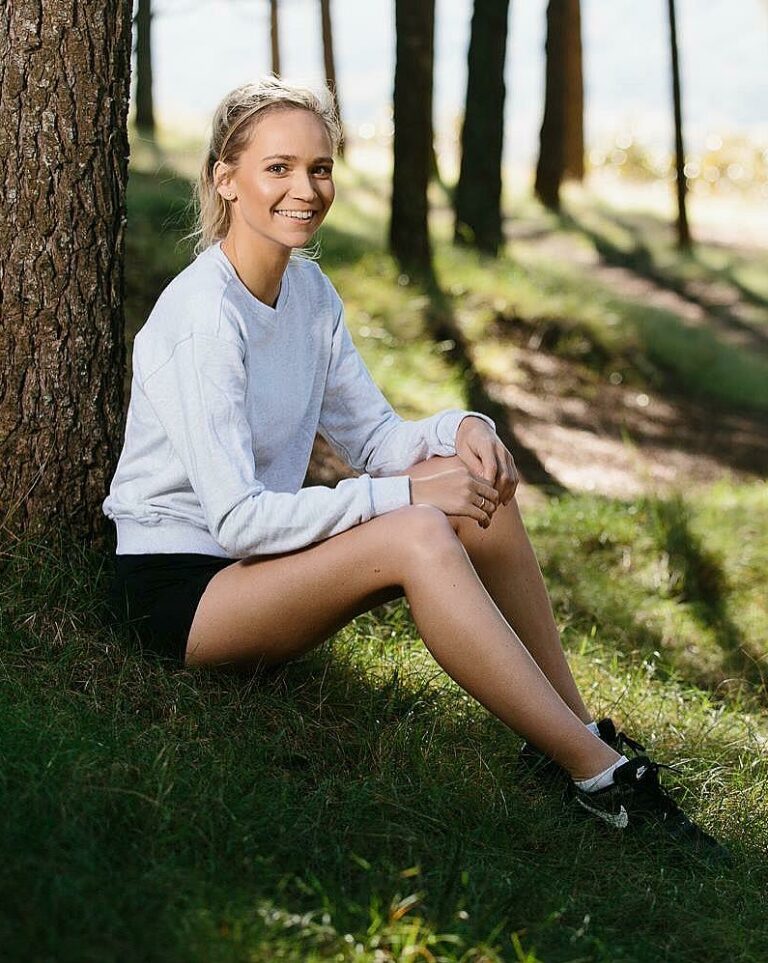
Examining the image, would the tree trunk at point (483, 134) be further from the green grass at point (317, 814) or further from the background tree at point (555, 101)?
the green grass at point (317, 814)

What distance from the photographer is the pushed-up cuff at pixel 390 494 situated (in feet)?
9.48

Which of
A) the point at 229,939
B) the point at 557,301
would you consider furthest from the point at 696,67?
the point at 229,939

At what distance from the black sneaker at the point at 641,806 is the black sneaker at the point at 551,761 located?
0.26ft

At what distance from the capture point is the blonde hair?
3092 mm

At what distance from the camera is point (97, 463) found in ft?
11.7

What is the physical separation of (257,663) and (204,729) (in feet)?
0.82

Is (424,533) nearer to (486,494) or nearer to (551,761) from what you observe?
(486,494)

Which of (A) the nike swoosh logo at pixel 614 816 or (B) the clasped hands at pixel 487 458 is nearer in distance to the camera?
(A) the nike swoosh logo at pixel 614 816

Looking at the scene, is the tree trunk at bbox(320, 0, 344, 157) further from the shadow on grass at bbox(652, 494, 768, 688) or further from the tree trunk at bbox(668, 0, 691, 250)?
the shadow on grass at bbox(652, 494, 768, 688)

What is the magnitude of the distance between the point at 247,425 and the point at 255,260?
46 centimetres

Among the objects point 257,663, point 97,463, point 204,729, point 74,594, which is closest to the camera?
point 204,729

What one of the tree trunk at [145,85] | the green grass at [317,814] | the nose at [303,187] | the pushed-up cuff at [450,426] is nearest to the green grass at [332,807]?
the green grass at [317,814]

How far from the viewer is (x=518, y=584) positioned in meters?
3.24

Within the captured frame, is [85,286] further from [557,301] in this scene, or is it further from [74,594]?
[557,301]
